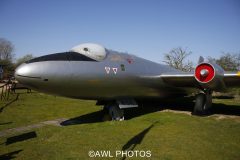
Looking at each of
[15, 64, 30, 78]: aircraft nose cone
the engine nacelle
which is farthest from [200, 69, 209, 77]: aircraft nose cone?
[15, 64, 30, 78]: aircraft nose cone

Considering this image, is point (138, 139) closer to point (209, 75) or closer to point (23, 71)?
point (23, 71)

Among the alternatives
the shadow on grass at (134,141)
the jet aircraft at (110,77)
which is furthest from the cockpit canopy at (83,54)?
the shadow on grass at (134,141)

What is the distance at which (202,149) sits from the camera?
667 centimetres

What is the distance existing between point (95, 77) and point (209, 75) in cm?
566

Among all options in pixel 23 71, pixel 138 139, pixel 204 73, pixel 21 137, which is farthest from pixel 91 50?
pixel 204 73

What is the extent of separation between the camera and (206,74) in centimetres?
1081

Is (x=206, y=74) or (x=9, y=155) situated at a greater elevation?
(x=206, y=74)

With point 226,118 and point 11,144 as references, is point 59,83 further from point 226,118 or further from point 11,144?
point 226,118

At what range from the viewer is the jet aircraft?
7637mm

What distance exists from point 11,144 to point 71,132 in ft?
7.01

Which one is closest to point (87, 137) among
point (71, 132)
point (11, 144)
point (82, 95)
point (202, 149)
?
point (71, 132)

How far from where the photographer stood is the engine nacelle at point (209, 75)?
10742mm

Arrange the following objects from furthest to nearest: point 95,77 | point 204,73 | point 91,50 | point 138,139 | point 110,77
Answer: point 204,73 < point 110,77 < point 91,50 < point 95,77 < point 138,139

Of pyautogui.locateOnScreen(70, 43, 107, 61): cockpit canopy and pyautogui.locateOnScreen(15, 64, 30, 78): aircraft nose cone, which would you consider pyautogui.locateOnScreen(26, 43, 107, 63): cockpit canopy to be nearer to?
pyautogui.locateOnScreen(70, 43, 107, 61): cockpit canopy
